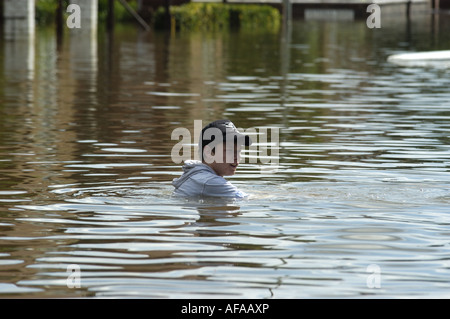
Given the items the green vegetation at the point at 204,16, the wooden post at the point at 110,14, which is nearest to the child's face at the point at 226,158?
the wooden post at the point at 110,14

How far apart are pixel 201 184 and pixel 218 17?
61.2 metres

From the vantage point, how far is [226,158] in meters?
10.6

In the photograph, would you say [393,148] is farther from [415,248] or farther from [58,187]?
[415,248]

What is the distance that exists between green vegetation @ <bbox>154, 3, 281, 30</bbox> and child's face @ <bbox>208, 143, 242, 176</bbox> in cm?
5630

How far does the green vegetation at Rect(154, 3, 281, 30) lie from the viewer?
6756cm

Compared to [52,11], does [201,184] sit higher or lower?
lower

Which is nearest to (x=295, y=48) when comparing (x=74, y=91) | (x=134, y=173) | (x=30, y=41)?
(x=30, y=41)

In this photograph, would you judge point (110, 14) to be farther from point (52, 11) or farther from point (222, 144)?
point (222, 144)

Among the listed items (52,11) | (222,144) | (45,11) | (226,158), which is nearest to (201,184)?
(226,158)

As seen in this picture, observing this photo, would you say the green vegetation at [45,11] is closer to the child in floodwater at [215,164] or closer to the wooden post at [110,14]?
the wooden post at [110,14]

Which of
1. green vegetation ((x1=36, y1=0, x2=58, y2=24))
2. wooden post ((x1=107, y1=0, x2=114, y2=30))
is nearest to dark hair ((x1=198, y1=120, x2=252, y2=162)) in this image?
wooden post ((x1=107, y1=0, x2=114, y2=30))

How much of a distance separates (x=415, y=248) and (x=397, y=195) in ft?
8.75

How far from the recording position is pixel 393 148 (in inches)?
626

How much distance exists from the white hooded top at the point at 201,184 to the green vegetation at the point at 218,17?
5582 cm
